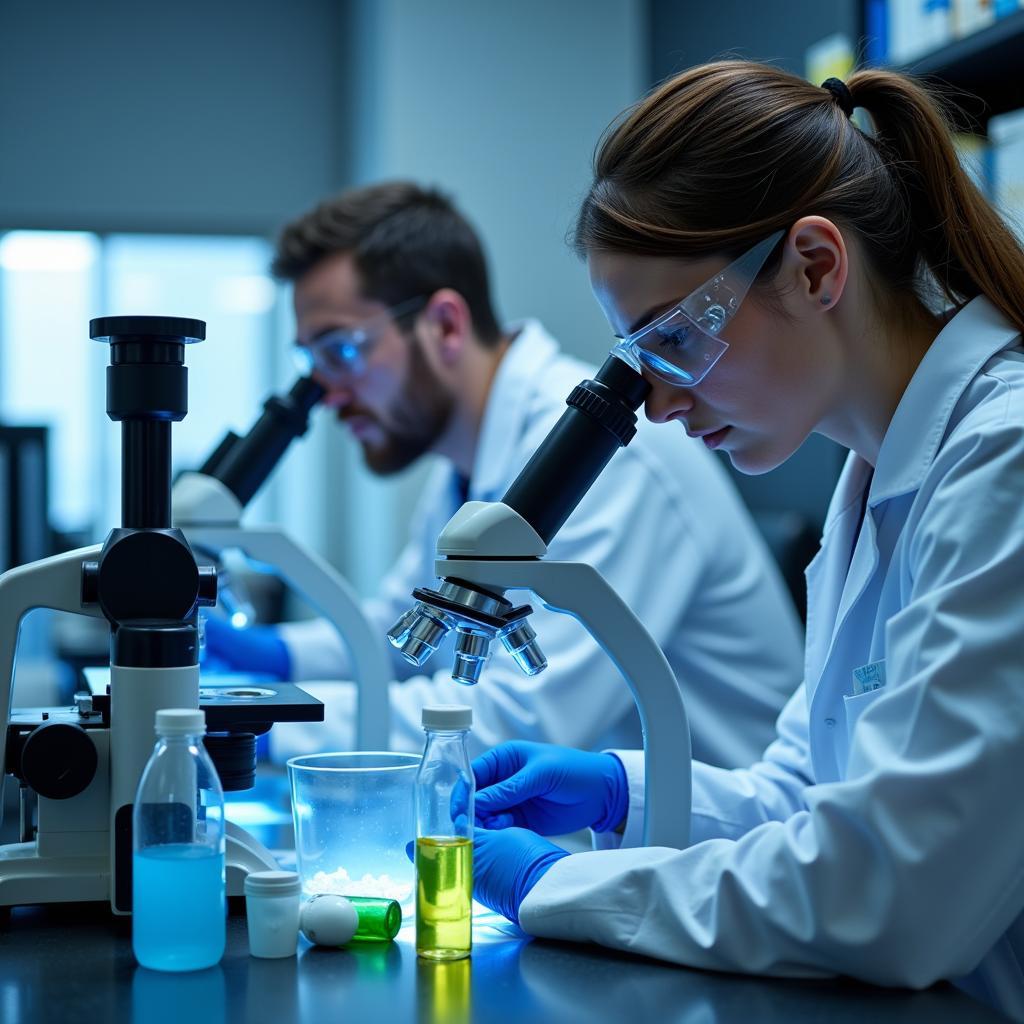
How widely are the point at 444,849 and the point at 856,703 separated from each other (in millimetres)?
432

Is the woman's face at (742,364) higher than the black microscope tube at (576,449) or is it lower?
higher

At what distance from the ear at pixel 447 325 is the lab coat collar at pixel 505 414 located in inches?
3.7

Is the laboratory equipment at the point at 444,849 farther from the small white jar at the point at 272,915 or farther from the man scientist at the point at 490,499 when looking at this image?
the man scientist at the point at 490,499

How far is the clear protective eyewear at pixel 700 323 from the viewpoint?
1.16 metres

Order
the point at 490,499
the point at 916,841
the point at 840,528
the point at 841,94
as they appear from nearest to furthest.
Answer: the point at 916,841 → the point at 841,94 → the point at 840,528 → the point at 490,499

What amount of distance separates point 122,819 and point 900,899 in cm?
60

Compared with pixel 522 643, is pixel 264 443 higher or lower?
higher

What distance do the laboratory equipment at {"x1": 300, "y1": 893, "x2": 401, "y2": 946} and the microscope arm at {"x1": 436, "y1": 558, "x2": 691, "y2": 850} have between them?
0.24 metres

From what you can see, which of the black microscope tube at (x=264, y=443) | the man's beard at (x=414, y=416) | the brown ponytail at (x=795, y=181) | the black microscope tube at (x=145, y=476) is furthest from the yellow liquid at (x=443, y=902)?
the man's beard at (x=414, y=416)

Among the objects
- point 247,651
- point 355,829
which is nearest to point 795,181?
point 355,829

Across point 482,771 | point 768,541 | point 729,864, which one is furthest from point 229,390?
point 729,864

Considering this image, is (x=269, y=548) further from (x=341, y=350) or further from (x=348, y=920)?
(x=341, y=350)

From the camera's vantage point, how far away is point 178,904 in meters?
0.92

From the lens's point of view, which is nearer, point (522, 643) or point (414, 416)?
point (522, 643)
